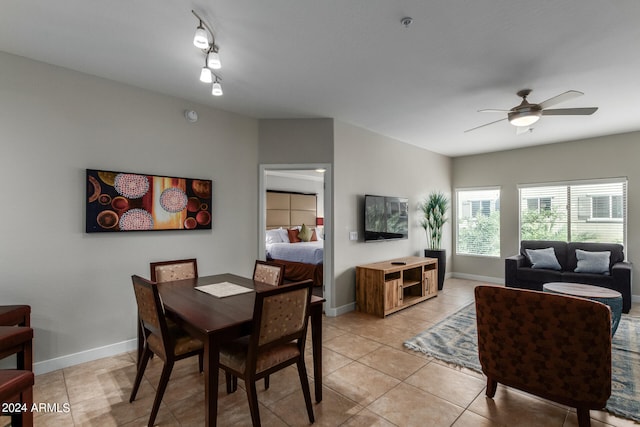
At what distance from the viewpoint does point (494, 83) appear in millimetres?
3100

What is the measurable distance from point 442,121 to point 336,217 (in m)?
2.04

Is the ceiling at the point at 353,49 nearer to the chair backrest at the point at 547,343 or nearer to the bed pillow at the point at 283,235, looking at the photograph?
the chair backrest at the point at 547,343

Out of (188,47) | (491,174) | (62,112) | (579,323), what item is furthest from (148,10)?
(491,174)

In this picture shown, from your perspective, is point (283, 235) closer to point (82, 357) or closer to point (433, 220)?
point (433, 220)

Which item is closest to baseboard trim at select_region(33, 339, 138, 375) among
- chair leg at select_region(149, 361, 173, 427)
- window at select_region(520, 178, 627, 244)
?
chair leg at select_region(149, 361, 173, 427)

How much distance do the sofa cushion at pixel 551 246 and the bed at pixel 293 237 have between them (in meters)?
3.65

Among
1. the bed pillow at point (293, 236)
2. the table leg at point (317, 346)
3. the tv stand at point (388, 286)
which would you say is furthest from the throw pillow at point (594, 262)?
the bed pillow at point (293, 236)

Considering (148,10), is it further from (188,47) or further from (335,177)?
(335,177)

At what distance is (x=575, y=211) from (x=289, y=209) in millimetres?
5756

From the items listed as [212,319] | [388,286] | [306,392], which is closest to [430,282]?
[388,286]

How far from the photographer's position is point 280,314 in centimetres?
189

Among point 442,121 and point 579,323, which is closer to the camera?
point 579,323

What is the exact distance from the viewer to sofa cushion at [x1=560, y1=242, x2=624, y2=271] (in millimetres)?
4660

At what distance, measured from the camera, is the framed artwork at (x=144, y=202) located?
114 inches
